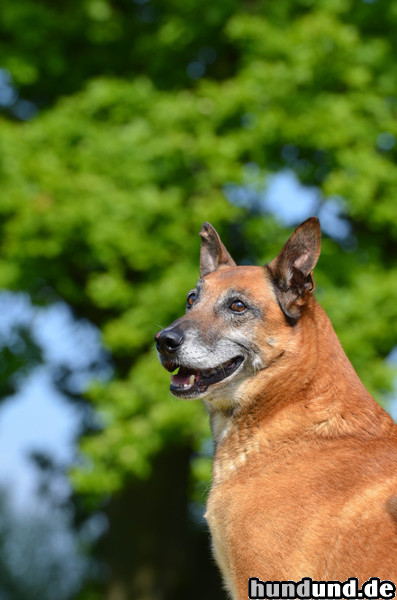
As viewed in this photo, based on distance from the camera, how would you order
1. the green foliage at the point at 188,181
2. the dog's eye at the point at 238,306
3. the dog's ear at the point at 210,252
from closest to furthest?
the dog's eye at the point at 238,306, the dog's ear at the point at 210,252, the green foliage at the point at 188,181

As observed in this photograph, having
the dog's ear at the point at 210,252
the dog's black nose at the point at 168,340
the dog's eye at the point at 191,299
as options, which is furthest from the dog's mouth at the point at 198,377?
the dog's ear at the point at 210,252

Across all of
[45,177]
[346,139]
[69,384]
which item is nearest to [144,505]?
[69,384]

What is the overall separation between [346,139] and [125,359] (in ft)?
19.7

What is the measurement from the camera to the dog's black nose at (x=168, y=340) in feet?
14.7

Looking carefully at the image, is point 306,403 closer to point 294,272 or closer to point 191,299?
point 294,272

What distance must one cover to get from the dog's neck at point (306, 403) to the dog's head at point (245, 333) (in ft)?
0.26

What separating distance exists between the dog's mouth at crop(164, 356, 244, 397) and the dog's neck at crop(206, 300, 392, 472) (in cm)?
14

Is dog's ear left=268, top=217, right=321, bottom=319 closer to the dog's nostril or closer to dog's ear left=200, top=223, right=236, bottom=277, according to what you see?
the dog's nostril

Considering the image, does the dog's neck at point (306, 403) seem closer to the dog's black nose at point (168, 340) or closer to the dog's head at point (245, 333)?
the dog's head at point (245, 333)

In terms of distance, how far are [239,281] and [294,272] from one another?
382 mm

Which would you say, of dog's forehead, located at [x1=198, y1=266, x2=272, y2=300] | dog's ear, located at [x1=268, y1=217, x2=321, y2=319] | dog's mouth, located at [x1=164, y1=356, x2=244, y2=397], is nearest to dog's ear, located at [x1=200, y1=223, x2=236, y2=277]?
dog's forehead, located at [x1=198, y1=266, x2=272, y2=300]

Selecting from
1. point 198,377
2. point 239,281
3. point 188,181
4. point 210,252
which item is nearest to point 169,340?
point 198,377

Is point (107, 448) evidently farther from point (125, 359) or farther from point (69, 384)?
point (69, 384)

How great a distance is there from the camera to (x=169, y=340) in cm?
449
